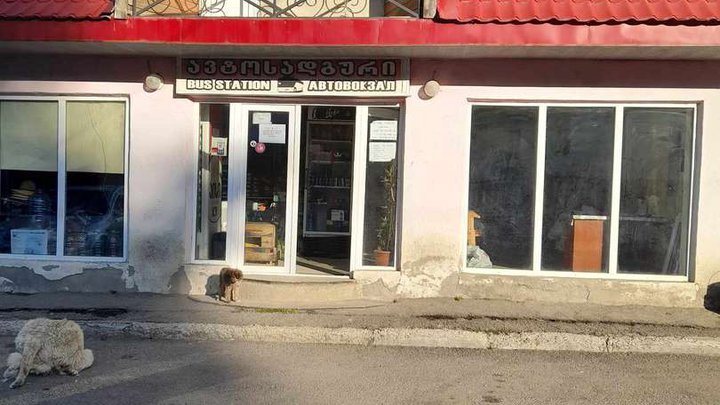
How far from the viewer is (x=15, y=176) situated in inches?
349

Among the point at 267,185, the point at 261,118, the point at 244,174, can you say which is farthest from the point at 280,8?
the point at 267,185

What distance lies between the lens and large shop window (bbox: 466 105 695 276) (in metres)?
8.24

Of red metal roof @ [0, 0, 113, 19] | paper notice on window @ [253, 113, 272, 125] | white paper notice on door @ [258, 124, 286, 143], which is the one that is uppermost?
red metal roof @ [0, 0, 113, 19]

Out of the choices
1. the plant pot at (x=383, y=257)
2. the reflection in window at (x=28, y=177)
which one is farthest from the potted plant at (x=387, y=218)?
the reflection in window at (x=28, y=177)

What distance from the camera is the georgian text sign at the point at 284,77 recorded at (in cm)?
830

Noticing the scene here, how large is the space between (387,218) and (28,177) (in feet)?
15.9

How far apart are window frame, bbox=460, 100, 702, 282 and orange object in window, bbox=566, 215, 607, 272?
0.10 m

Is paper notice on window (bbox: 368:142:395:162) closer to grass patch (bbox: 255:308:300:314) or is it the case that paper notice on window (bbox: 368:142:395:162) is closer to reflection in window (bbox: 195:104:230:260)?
reflection in window (bbox: 195:104:230:260)

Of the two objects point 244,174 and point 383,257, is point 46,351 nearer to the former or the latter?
point 244,174

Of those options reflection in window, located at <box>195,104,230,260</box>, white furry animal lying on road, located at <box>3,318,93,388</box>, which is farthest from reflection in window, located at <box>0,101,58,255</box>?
white furry animal lying on road, located at <box>3,318,93,388</box>

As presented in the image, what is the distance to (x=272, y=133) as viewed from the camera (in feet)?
29.3

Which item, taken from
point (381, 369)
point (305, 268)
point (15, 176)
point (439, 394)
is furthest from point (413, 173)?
point (15, 176)

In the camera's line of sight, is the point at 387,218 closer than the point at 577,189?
No

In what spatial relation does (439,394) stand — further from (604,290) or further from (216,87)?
(216,87)
